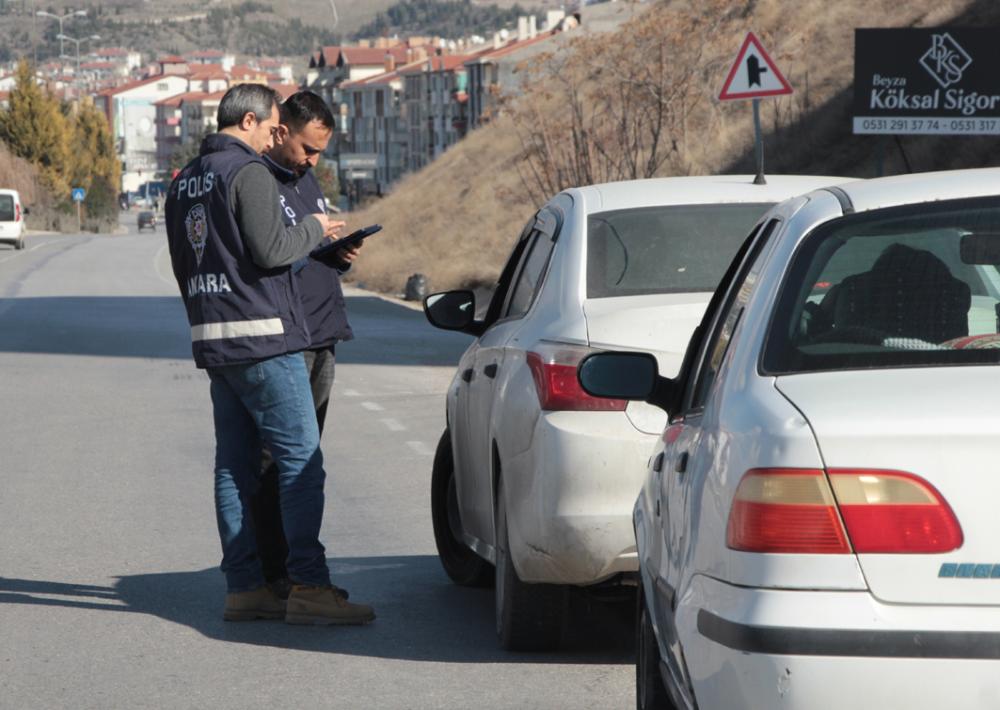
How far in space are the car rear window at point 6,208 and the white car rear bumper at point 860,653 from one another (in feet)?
201

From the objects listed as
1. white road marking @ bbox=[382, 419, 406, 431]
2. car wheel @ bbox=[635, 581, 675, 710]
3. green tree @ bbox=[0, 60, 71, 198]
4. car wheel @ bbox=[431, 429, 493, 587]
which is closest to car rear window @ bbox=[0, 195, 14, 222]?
white road marking @ bbox=[382, 419, 406, 431]

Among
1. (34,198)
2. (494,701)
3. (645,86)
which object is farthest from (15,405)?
(34,198)

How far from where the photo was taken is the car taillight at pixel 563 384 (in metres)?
5.82

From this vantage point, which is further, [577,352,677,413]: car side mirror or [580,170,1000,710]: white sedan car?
[577,352,677,413]: car side mirror

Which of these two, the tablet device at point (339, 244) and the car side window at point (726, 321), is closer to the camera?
the car side window at point (726, 321)

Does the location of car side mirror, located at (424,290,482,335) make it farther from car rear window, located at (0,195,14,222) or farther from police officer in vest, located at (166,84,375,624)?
car rear window, located at (0,195,14,222)

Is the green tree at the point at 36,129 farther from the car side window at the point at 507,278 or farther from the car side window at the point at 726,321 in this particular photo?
the car side window at the point at 726,321

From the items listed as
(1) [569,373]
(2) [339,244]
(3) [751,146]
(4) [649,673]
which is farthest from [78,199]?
(4) [649,673]

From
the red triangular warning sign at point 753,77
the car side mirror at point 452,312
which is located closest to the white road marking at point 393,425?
the red triangular warning sign at point 753,77

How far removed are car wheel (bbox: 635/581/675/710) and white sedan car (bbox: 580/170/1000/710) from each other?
614 millimetres

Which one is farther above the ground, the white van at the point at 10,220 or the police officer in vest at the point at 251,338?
the police officer in vest at the point at 251,338

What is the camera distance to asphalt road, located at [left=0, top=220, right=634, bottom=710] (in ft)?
19.7

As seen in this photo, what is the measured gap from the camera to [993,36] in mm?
23094

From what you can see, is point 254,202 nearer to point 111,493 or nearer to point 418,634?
point 418,634
